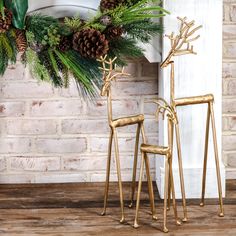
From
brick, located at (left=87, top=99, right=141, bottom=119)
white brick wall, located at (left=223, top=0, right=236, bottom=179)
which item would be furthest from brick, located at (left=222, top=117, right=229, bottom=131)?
brick, located at (left=87, top=99, right=141, bottom=119)

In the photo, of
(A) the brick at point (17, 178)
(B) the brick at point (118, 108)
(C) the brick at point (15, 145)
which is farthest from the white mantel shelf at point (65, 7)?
(A) the brick at point (17, 178)

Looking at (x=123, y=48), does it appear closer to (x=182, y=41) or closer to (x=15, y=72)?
(x=182, y=41)

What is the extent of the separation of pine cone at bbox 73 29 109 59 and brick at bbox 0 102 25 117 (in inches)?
21.7

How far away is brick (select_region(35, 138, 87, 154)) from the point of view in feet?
7.22

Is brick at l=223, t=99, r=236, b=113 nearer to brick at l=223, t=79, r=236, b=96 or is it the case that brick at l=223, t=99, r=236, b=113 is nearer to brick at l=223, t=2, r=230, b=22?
brick at l=223, t=79, r=236, b=96

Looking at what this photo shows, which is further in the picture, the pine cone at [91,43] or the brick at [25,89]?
the brick at [25,89]

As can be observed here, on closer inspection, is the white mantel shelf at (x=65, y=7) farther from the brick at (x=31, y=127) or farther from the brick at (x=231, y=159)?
the brick at (x=231, y=159)

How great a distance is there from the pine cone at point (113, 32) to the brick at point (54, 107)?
0.48 m

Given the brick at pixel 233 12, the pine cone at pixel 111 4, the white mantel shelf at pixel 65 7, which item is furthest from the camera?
the brick at pixel 233 12

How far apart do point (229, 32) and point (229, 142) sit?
15.7 inches

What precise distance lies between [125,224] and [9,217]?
35cm

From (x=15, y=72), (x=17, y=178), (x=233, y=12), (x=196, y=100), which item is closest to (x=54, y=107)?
(x=15, y=72)

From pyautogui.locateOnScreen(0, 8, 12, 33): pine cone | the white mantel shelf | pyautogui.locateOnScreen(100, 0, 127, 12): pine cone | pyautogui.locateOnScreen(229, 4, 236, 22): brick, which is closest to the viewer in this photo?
pyautogui.locateOnScreen(0, 8, 12, 33): pine cone

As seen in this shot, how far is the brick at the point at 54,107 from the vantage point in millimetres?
2180
